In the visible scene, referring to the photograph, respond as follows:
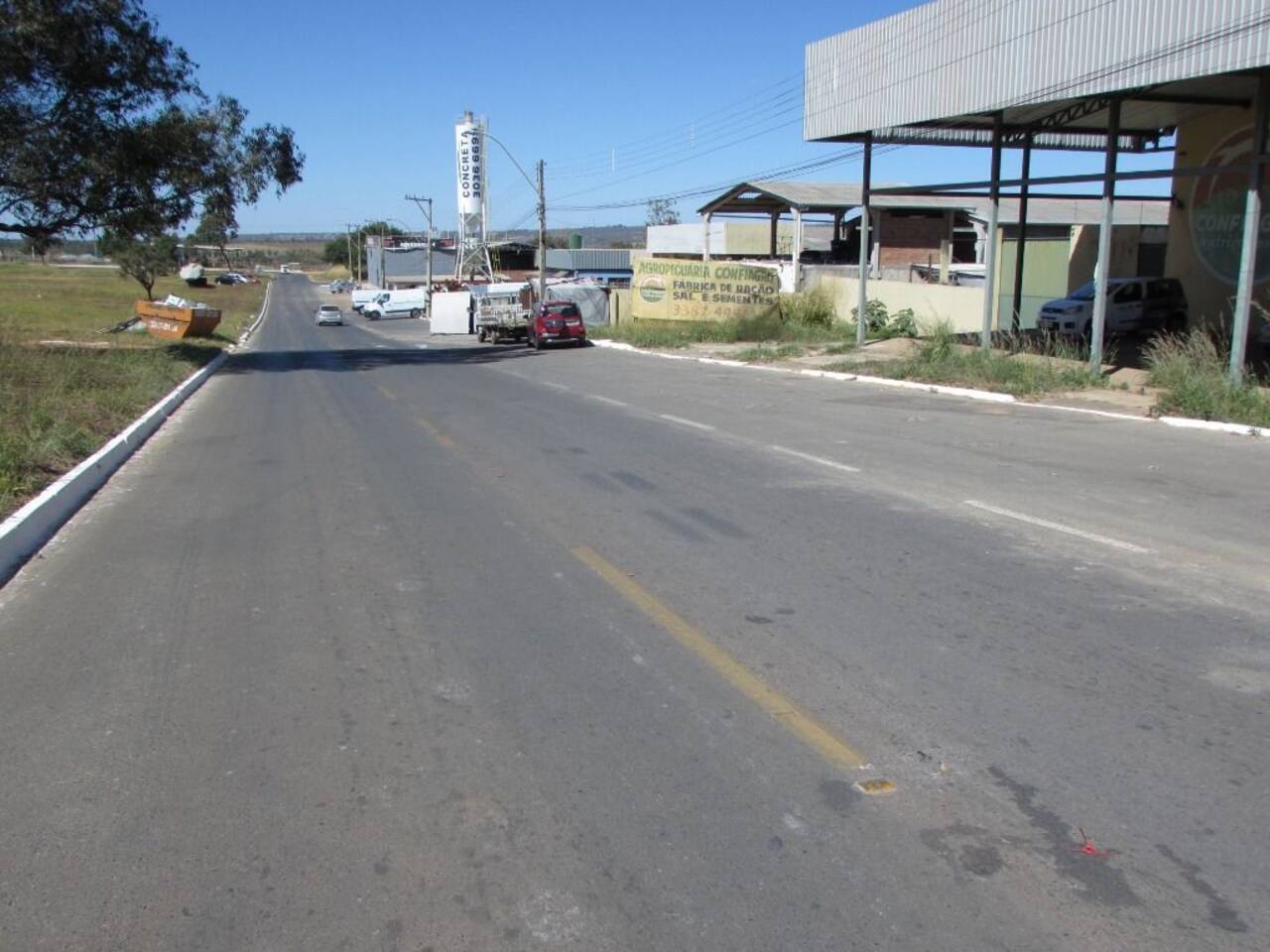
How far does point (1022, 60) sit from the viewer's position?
2009 centimetres

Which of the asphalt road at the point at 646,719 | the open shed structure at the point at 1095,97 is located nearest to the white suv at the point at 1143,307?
the open shed structure at the point at 1095,97

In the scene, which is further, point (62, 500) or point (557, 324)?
point (557, 324)

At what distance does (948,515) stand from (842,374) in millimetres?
15124

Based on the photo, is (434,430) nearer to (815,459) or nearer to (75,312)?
(815,459)

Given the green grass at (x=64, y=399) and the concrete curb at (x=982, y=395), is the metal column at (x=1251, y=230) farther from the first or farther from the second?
the green grass at (x=64, y=399)

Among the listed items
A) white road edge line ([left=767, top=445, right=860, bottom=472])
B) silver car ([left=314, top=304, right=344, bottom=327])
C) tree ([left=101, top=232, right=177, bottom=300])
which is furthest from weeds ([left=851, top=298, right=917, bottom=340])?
tree ([left=101, top=232, right=177, bottom=300])

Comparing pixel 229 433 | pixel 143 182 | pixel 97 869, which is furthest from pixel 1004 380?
pixel 143 182

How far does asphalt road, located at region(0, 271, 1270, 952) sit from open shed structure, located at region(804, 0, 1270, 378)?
28.6ft

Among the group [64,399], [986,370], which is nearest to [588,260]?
→ [986,370]

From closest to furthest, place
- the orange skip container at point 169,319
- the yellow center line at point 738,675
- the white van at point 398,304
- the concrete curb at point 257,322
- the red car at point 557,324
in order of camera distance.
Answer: the yellow center line at point 738,675 < the red car at point 557,324 < the orange skip container at point 169,319 < the concrete curb at point 257,322 < the white van at point 398,304

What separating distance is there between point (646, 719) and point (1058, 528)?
4.77m

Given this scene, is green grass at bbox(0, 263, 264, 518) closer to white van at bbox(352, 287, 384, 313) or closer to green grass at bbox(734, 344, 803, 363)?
green grass at bbox(734, 344, 803, 363)

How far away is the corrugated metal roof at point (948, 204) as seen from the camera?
4525 centimetres

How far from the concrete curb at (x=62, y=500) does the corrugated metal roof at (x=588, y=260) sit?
85904 millimetres
